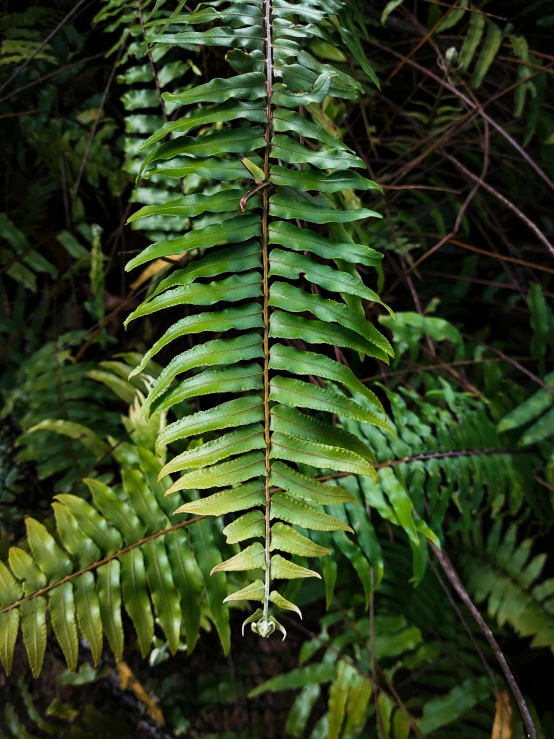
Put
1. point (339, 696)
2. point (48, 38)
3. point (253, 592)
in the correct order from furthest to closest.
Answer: point (339, 696)
point (48, 38)
point (253, 592)

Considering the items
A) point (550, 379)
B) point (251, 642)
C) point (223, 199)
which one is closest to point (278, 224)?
point (223, 199)

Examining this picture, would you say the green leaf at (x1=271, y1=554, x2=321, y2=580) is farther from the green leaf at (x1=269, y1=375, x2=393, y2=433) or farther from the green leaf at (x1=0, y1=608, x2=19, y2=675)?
the green leaf at (x1=0, y1=608, x2=19, y2=675)

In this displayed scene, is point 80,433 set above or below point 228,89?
below

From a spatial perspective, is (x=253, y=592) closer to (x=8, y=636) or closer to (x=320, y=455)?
(x=320, y=455)

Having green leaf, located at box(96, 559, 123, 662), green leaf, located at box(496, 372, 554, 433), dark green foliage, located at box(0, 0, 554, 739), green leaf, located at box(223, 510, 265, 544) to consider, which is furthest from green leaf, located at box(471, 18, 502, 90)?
green leaf, located at box(96, 559, 123, 662)

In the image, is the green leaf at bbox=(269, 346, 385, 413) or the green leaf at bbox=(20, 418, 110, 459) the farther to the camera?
the green leaf at bbox=(20, 418, 110, 459)

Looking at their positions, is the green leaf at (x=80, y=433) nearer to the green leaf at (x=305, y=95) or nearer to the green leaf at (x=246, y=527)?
the green leaf at (x=246, y=527)

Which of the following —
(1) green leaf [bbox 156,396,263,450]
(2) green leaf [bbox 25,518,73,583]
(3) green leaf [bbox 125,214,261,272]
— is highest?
(3) green leaf [bbox 125,214,261,272]

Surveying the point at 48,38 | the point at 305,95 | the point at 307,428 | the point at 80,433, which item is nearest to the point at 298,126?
the point at 305,95

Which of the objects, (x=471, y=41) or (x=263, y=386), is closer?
(x=263, y=386)

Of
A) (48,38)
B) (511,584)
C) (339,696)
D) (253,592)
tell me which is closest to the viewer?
(253,592)

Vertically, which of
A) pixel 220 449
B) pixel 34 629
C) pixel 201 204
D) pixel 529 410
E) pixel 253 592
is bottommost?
pixel 34 629

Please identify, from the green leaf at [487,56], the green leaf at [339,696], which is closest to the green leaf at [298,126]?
the green leaf at [487,56]

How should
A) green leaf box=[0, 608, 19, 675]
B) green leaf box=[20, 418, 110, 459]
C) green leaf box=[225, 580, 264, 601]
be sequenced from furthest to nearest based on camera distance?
1. green leaf box=[20, 418, 110, 459]
2. green leaf box=[0, 608, 19, 675]
3. green leaf box=[225, 580, 264, 601]
